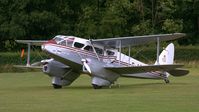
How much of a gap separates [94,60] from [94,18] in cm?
5185

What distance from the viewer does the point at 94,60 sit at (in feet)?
104

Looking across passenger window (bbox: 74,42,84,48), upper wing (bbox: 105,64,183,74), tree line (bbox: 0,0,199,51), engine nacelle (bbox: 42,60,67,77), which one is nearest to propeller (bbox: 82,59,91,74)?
passenger window (bbox: 74,42,84,48)

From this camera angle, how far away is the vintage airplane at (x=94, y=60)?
31.4m

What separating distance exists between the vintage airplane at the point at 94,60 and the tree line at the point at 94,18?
4516cm

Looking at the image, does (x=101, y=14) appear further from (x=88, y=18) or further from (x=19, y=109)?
(x=19, y=109)

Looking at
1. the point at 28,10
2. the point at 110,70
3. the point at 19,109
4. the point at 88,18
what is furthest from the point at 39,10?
the point at 19,109

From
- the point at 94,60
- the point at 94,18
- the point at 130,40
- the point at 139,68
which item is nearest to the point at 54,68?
the point at 94,60

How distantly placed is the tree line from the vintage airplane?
148ft

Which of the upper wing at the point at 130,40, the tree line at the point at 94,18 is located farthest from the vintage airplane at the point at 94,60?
the tree line at the point at 94,18

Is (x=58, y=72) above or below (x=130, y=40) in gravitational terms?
below

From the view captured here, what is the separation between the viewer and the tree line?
79.7m

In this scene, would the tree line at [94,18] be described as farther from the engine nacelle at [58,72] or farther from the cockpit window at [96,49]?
the cockpit window at [96,49]

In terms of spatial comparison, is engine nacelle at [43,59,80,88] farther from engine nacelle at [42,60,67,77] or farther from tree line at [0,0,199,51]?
tree line at [0,0,199,51]

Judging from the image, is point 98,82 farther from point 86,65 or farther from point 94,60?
point 94,60
